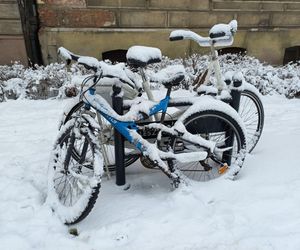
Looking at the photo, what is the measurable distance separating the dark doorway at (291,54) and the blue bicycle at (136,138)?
6923 mm

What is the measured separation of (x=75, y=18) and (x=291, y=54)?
19.4ft

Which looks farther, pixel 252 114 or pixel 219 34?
pixel 252 114

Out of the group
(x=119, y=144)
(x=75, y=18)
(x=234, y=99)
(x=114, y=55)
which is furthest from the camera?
(x=114, y=55)

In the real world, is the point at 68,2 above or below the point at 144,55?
above

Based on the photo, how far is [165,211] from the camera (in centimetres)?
268

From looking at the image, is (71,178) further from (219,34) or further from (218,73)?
(219,34)

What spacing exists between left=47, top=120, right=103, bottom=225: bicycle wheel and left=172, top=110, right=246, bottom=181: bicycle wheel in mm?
738

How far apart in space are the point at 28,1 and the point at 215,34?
17.4 ft

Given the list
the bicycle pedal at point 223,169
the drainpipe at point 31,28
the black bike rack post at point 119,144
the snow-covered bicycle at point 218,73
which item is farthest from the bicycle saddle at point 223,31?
the drainpipe at point 31,28

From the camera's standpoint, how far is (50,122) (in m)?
4.55

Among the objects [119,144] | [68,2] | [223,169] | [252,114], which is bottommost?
[223,169]

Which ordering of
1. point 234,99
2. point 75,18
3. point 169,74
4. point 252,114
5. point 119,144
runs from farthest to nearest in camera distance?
point 75,18
point 252,114
point 234,99
point 119,144
point 169,74

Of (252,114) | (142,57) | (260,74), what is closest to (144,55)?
(142,57)

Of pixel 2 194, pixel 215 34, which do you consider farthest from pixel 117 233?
pixel 215 34
